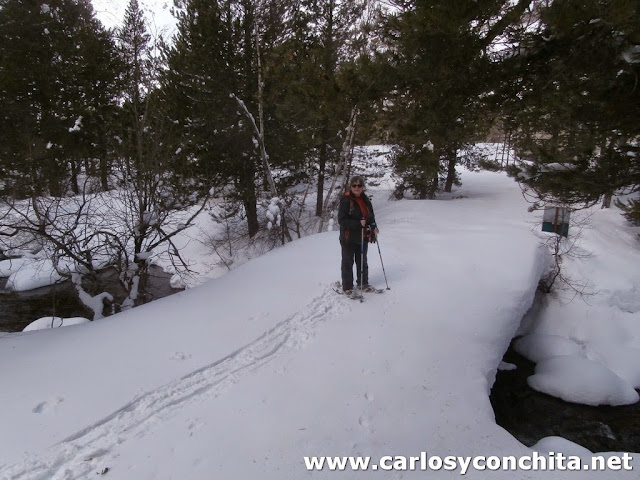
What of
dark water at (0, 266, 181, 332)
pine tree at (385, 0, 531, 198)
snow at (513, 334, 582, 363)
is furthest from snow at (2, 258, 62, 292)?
snow at (513, 334, 582, 363)

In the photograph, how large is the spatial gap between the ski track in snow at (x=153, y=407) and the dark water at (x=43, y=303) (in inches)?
257

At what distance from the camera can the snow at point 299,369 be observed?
10.7ft

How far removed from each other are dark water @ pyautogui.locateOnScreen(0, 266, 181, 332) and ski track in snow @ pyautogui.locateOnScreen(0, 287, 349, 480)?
6.52 meters

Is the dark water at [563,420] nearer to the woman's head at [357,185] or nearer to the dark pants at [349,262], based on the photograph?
the dark pants at [349,262]

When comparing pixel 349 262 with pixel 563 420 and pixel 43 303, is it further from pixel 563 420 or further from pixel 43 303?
pixel 43 303

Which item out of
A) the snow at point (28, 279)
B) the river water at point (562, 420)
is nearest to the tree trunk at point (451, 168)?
the river water at point (562, 420)

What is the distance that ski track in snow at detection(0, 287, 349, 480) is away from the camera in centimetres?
300

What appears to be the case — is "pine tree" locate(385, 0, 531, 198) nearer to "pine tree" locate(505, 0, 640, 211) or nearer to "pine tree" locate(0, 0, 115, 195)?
"pine tree" locate(505, 0, 640, 211)

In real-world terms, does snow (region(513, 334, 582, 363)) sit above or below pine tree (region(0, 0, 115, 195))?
below

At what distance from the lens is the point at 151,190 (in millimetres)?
8258

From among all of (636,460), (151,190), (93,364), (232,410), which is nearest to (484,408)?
(636,460)

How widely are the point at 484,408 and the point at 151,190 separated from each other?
763 cm

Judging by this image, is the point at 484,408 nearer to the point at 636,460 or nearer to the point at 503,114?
the point at 636,460

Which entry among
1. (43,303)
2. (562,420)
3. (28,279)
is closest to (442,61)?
(562,420)
